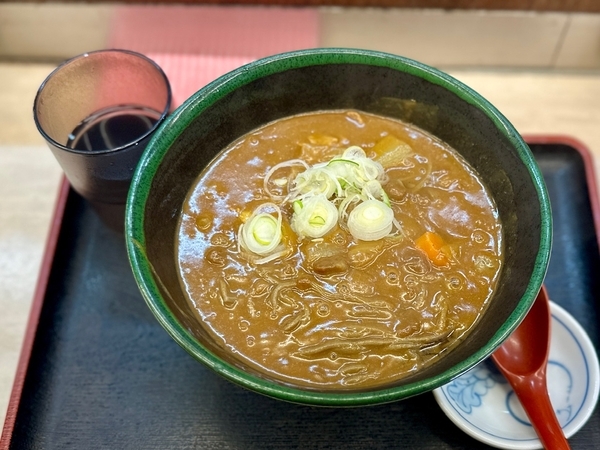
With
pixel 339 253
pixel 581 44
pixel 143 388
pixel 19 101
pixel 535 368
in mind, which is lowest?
pixel 143 388

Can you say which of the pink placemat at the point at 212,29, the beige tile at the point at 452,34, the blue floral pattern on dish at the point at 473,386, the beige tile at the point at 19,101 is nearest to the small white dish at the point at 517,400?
the blue floral pattern on dish at the point at 473,386

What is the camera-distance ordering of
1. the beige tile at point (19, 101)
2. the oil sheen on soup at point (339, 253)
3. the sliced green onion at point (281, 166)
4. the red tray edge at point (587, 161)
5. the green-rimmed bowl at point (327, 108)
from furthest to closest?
the beige tile at point (19, 101) < the red tray edge at point (587, 161) < the sliced green onion at point (281, 166) < the oil sheen on soup at point (339, 253) < the green-rimmed bowl at point (327, 108)

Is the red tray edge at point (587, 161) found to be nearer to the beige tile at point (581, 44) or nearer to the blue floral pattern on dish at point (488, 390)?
the blue floral pattern on dish at point (488, 390)

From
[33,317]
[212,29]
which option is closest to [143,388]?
[33,317]

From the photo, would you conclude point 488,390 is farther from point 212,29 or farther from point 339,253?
point 212,29

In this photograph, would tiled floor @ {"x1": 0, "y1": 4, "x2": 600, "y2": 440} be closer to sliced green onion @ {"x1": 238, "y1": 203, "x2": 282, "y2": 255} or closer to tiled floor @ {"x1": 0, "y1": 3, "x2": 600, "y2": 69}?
tiled floor @ {"x1": 0, "y1": 3, "x2": 600, "y2": 69}

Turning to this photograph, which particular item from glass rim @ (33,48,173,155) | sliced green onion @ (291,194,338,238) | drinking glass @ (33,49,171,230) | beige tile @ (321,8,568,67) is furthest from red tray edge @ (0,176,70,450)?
beige tile @ (321,8,568,67)
